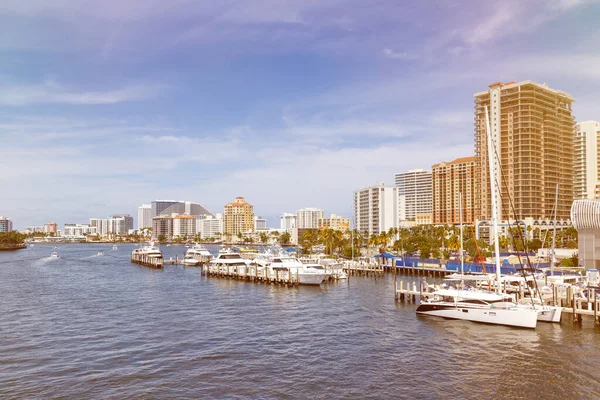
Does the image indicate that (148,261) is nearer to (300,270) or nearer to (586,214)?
(300,270)

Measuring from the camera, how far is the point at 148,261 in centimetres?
14725

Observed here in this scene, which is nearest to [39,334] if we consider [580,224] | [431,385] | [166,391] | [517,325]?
[166,391]

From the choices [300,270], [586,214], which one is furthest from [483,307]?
[586,214]

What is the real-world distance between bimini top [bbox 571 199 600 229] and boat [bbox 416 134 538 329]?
39859mm

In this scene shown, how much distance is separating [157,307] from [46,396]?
35427mm

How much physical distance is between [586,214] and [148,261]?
117 metres

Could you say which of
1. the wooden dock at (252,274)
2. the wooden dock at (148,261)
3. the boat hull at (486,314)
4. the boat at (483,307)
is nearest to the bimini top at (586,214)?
the boat at (483,307)

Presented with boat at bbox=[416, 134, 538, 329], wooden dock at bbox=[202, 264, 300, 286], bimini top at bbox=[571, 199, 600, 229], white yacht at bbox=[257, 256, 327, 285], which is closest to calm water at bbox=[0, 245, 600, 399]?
boat at bbox=[416, 134, 538, 329]

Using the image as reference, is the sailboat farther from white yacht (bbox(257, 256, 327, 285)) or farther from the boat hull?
white yacht (bbox(257, 256, 327, 285))

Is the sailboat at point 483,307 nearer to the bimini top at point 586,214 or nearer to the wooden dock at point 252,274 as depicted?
the wooden dock at point 252,274

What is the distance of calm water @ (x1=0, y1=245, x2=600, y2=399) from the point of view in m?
34.8

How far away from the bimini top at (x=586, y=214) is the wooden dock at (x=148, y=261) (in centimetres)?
10645

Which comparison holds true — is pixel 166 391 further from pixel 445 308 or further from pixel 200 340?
pixel 445 308

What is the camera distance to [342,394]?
110 ft
